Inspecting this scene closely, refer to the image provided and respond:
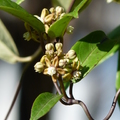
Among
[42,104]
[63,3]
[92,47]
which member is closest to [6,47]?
[63,3]

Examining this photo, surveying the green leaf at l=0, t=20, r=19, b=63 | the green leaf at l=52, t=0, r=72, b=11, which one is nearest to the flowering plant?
the green leaf at l=52, t=0, r=72, b=11

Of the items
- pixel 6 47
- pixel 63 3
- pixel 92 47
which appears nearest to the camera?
pixel 92 47

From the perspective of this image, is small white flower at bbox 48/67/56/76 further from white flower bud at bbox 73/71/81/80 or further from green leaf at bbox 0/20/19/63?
green leaf at bbox 0/20/19/63

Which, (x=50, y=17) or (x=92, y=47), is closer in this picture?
(x=50, y=17)

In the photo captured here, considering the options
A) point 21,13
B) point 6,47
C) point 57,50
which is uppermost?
point 21,13

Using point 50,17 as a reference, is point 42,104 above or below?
below

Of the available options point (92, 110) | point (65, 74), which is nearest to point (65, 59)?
point (65, 74)

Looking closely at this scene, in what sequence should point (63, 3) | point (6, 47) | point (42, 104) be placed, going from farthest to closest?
point (6, 47) → point (63, 3) → point (42, 104)

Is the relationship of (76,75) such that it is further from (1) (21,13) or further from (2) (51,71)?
(1) (21,13)
